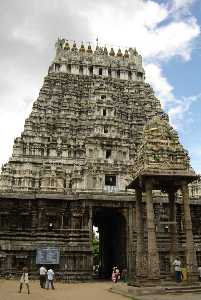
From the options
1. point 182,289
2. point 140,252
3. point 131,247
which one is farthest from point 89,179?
point 182,289

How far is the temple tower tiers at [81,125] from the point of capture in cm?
→ 4484

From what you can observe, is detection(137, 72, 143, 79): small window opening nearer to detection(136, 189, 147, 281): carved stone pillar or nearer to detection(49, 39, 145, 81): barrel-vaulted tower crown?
detection(49, 39, 145, 81): barrel-vaulted tower crown

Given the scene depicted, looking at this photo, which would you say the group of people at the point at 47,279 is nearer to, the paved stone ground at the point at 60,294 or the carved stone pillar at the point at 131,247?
the paved stone ground at the point at 60,294

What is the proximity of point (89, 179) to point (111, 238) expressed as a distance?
10.9 m

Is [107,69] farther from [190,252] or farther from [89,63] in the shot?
[190,252]

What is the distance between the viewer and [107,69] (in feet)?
205

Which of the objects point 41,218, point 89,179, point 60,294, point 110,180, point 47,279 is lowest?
point 60,294

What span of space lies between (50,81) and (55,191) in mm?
21349

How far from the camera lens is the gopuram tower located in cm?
2639

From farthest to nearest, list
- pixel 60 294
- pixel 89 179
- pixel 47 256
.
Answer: pixel 89 179, pixel 47 256, pixel 60 294

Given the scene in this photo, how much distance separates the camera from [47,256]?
38.1 m

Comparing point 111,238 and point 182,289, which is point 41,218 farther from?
point 182,289

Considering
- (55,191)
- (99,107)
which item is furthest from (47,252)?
(99,107)

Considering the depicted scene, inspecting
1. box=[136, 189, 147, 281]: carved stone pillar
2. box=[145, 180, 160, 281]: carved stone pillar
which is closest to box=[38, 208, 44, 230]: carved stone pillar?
box=[136, 189, 147, 281]: carved stone pillar
